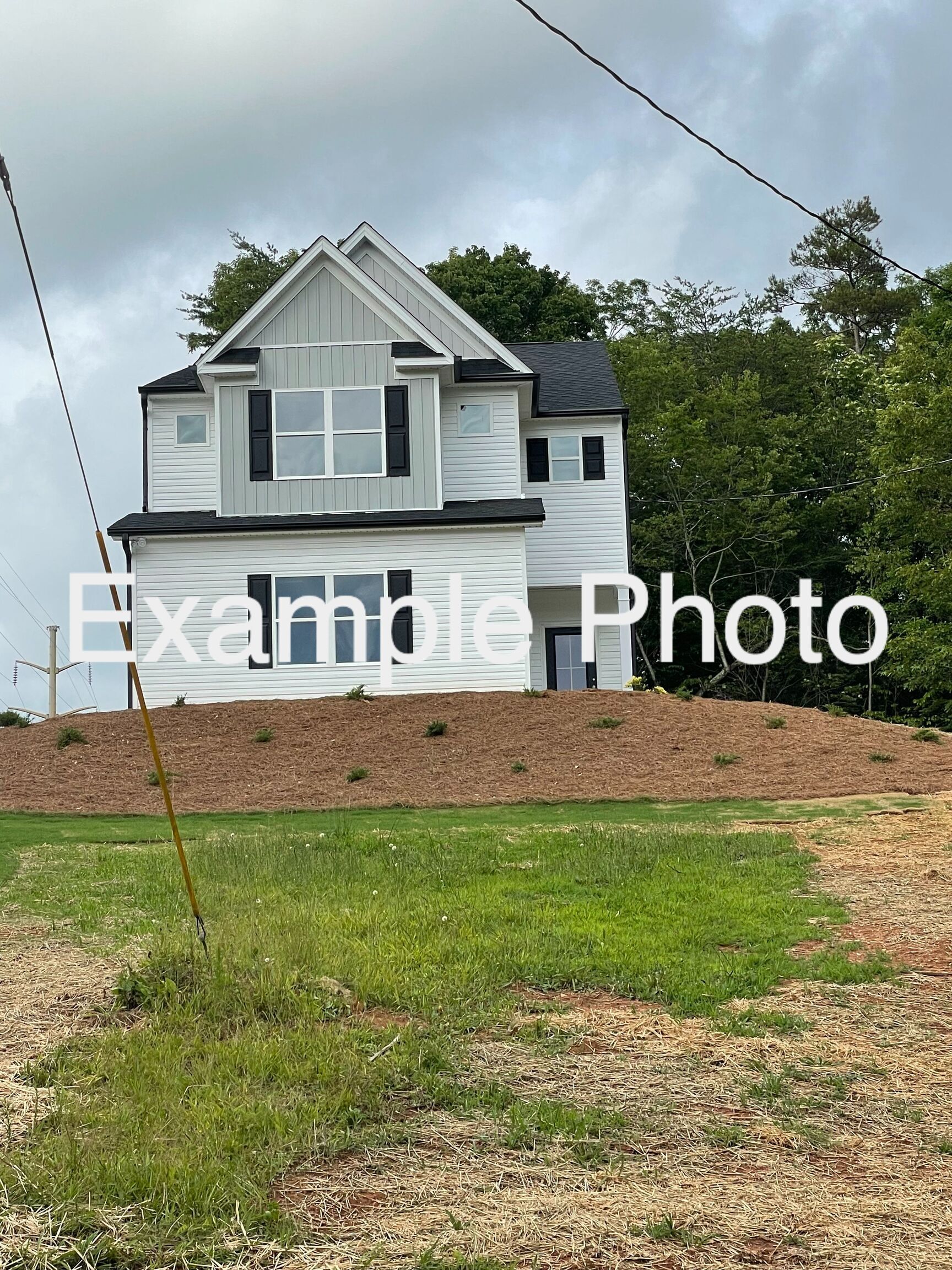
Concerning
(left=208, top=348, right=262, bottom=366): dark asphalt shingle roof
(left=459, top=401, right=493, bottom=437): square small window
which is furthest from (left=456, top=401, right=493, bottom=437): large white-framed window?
(left=208, top=348, right=262, bottom=366): dark asphalt shingle roof

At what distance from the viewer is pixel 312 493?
24.2 m

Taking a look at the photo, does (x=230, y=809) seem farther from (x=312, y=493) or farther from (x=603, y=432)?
(x=603, y=432)

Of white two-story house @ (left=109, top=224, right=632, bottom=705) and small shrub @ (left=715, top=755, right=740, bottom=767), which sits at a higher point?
white two-story house @ (left=109, top=224, right=632, bottom=705)

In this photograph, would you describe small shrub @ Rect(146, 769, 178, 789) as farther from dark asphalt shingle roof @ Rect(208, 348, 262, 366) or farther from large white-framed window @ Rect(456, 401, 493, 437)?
large white-framed window @ Rect(456, 401, 493, 437)

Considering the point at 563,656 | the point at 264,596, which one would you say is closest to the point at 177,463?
the point at 264,596

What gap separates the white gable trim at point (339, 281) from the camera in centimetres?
2427

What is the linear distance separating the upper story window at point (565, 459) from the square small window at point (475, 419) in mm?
1934

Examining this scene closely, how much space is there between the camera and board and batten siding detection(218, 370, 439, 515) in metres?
24.2

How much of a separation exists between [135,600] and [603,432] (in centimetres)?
1000

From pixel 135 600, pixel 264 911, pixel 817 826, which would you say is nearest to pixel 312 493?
pixel 135 600

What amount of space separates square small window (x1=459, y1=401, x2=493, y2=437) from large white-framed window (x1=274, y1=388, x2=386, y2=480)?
6.80ft

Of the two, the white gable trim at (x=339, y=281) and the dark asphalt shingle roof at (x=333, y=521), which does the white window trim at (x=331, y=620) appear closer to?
the dark asphalt shingle roof at (x=333, y=521)

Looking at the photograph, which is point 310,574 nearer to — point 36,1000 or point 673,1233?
point 36,1000

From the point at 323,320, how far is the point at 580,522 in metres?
6.48
